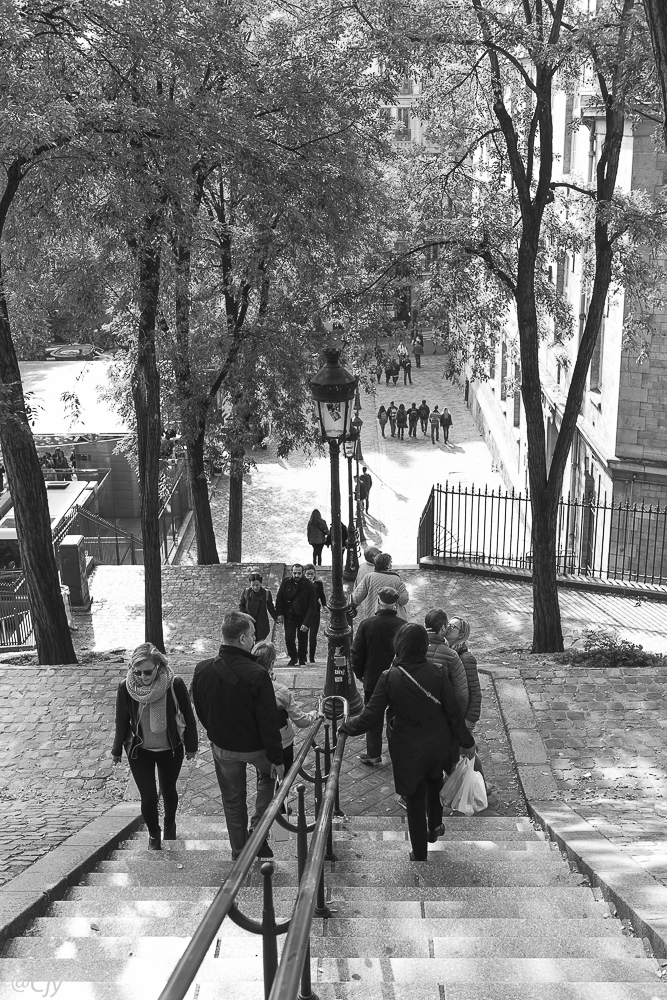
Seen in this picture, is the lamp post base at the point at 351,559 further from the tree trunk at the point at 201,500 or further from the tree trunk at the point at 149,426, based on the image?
the tree trunk at the point at 149,426

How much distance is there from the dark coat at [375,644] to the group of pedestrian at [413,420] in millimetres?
27502

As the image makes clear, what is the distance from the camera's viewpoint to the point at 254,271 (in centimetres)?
1762

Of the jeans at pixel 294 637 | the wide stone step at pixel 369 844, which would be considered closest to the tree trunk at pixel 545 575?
the jeans at pixel 294 637

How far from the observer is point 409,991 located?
3.89 m

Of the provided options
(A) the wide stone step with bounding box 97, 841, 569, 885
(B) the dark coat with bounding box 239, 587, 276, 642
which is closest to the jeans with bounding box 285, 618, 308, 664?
(B) the dark coat with bounding box 239, 587, 276, 642

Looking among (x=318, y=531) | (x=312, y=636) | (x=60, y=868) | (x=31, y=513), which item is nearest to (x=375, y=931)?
(x=60, y=868)

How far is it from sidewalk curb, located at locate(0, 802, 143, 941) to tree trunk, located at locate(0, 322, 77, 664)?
528 centimetres

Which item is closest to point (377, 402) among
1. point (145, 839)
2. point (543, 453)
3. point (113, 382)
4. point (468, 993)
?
point (113, 382)

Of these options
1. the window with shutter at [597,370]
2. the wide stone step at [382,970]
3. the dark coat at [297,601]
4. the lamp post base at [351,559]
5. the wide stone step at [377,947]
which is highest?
the window with shutter at [597,370]

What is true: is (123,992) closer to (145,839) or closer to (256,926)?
(256,926)

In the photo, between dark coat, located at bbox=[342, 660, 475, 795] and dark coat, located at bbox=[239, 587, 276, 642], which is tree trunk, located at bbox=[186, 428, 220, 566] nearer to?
dark coat, located at bbox=[239, 587, 276, 642]

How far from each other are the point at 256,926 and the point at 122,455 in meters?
25.0

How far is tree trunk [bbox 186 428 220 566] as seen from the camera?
2020 centimetres

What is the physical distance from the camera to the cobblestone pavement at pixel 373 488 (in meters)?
25.0
